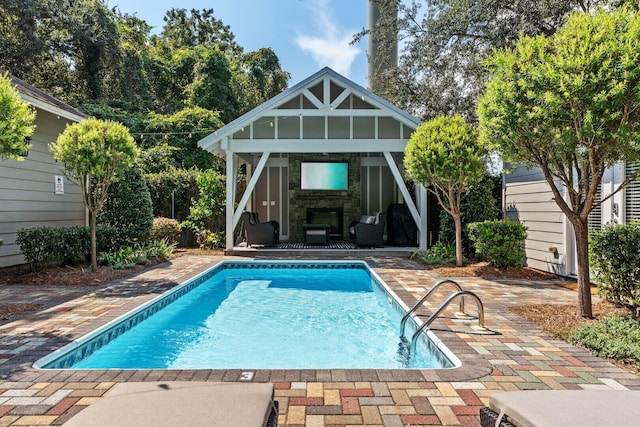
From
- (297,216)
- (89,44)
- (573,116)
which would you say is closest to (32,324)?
(573,116)

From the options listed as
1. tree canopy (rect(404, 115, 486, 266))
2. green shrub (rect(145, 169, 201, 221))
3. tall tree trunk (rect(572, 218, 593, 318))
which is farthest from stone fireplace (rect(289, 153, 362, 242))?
tall tree trunk (rect(572, 218, 593, 318))

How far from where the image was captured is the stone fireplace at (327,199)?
12891mm

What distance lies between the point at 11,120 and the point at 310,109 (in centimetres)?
678

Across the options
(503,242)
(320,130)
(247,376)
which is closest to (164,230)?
(320,130)

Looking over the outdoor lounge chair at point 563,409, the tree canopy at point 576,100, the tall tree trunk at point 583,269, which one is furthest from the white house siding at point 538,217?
the outdoor lounge chair at point 563,409

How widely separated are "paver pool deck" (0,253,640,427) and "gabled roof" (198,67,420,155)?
6.51m

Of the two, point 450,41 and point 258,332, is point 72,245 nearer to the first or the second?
point 258,332

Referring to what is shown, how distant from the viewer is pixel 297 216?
13.0m

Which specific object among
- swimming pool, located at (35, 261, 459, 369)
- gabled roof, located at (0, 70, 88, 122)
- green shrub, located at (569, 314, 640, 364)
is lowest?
swimming pool, located at (35, 261, 459, 369)

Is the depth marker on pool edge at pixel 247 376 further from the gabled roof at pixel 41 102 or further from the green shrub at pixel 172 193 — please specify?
the green shrub at pixel 172 193

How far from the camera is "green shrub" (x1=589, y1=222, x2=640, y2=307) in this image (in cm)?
405

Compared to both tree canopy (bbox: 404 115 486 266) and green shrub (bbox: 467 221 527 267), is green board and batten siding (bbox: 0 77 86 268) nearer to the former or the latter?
tree canopy (bbox: 404 115 486 266)

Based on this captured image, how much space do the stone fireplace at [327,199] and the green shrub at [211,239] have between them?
2.85 metres

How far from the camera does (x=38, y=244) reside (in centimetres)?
668
